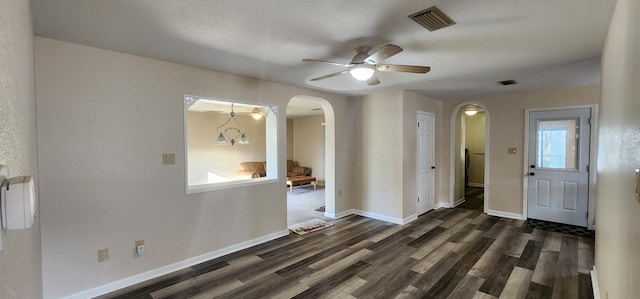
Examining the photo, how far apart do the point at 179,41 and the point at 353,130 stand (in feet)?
11.4

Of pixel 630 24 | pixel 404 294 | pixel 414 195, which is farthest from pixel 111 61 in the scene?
pixel 414 195

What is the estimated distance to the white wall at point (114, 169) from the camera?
7.63 feet

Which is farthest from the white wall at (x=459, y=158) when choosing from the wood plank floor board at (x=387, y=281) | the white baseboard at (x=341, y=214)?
the wood plank floor board at (x=387, y=281)

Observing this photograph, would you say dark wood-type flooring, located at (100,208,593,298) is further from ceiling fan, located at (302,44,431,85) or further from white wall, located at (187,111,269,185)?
white wall, located at (187,111,269,185)

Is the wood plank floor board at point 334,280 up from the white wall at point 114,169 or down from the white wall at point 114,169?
down

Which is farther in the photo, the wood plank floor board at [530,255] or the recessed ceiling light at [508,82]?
the recessed ceiling light at [508,82]

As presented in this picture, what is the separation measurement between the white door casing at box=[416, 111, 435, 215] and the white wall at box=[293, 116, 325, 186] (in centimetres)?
389

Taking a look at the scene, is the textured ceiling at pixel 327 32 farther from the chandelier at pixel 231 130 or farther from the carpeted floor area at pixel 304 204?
the chandelier at pixel 231 130

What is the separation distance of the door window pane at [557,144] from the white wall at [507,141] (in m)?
0.27

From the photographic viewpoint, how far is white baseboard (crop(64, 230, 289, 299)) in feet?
8.25

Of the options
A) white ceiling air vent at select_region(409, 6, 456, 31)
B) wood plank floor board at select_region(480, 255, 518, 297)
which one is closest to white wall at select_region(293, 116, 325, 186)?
wood plank floor board at select_region(480, 255, 518, 297)

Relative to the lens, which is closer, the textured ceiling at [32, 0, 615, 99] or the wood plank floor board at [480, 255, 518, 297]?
the textured ceiling at [32, 0, 615, 99]

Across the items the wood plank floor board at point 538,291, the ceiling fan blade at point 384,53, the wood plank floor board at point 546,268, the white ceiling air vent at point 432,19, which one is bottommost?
the wood plank floor board at point 538,291

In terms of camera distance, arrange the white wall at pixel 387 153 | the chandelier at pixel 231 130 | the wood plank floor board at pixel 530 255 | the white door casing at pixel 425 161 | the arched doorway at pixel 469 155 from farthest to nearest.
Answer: the chandelier at pixel 231 130
the arched doorway at pixel 469 155
the white door casing at pixel 425 161
the white wall at pixel 387 153
the wood plank floor board at pixel 530 255
